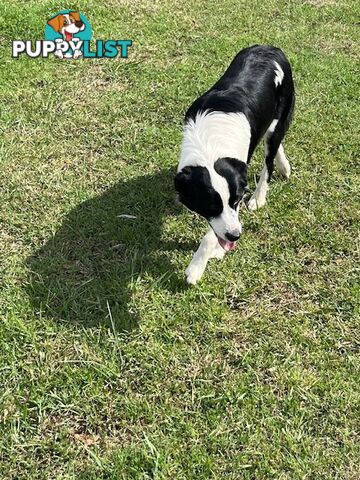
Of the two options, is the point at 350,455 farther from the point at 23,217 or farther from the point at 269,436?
the point at 23,217

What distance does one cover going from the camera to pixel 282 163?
412cm

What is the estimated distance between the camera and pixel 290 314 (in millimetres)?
3301

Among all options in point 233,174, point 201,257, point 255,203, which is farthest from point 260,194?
point 233,174

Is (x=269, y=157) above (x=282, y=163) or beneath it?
above

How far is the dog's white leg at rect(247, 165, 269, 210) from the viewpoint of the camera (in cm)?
393

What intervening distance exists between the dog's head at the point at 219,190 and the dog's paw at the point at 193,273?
39 cm

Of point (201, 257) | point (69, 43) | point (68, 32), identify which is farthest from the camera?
point (68, 32)

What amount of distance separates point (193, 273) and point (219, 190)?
683mm

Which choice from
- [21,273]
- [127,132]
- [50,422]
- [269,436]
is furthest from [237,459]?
[127,132]

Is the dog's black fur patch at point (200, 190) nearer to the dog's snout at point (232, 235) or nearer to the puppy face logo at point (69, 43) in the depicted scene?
the dog's snout at point (232, 235)

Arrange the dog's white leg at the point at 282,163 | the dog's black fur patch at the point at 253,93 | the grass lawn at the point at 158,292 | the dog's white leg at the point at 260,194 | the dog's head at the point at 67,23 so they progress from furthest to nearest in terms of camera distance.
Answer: the dog's head at the point at 67,23 → the dog's white leg at the point at 282,163 → the dog's white leg at the point at 260,194 → the dog's black fur patch at the point at 253,93 → the grass lawn at the point at 158,292

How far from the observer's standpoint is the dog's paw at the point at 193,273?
11.0 feet

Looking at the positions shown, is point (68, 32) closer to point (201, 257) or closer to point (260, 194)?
point (260, 194)

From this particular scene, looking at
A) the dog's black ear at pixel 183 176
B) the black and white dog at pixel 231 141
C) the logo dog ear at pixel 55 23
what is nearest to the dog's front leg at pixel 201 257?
the black and white dog at pixel 231 141
